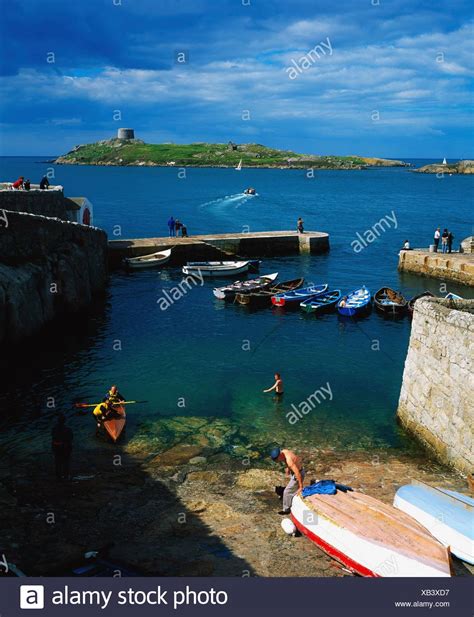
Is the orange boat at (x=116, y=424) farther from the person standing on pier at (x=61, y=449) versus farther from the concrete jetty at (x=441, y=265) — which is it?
the concrete jetty at (x=441, y=265)

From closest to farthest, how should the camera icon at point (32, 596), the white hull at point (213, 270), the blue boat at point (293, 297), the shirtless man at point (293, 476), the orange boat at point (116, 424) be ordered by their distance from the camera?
the camera icon at point (32, 596) → the shirtless man at point (293, 476) → the orange boat at point (116, 424) → the blue boat at point (293, 297) → the white hull at point (213, 270)

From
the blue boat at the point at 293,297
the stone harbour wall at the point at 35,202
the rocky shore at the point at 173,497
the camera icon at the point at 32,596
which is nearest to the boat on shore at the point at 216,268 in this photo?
the blue boat at the point at 293,297

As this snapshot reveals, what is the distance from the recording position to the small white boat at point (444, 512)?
1380 cm

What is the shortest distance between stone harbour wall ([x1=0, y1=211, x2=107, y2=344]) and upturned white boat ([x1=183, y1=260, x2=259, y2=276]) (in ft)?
32.1

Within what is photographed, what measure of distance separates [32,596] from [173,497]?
21.0 feet

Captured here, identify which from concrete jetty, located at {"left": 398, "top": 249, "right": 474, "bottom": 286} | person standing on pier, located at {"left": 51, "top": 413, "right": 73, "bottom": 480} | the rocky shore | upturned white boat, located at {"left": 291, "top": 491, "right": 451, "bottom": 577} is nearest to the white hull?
concrete jetty, located at {"left": 398, "top": 249, "right": 474, "bottom": 286}

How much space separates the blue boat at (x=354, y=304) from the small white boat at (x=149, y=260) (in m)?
18.6

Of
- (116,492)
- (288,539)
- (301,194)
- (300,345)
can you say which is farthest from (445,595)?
(301,194)

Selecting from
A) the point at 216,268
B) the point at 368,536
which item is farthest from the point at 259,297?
the point at 368,536

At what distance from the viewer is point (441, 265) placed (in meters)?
47.1

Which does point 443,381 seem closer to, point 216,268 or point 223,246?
Result: point 216,268

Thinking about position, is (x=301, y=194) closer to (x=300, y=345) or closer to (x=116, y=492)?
(x=300, y=345)

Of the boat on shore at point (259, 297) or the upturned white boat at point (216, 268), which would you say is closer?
the boat on shore at point (259, 297)

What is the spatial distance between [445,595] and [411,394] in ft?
31.9
